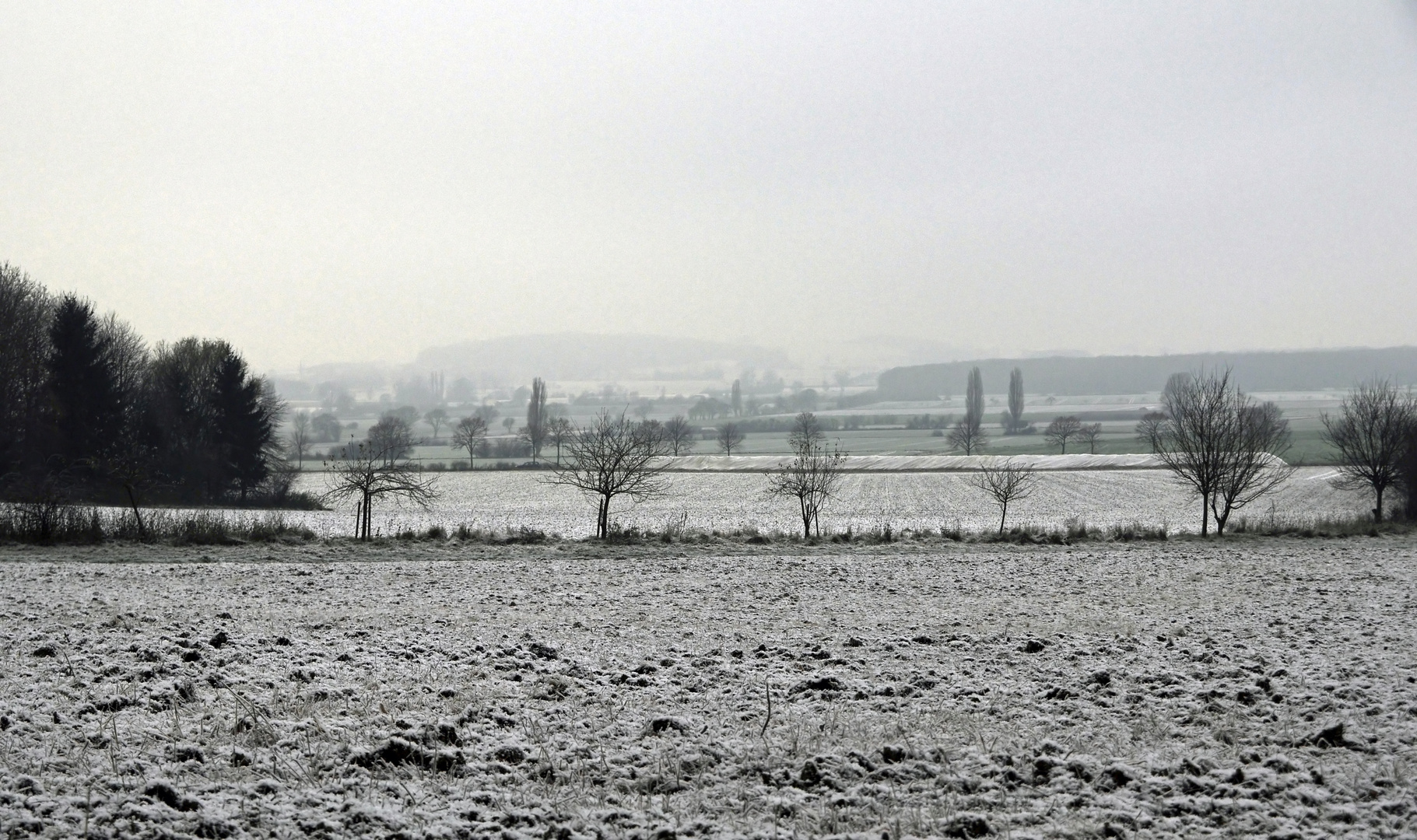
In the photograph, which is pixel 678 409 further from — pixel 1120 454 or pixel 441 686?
pixel 441 686

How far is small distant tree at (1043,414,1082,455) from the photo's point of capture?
111762 mm

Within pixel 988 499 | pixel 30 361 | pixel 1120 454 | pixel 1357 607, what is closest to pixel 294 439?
pixel 30 361

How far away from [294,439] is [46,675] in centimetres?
11196

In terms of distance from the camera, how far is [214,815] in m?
5.57

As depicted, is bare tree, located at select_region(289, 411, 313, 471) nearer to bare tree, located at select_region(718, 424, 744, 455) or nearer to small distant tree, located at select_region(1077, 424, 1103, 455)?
bare tree, located at select_region(718, 424, 744, 455)

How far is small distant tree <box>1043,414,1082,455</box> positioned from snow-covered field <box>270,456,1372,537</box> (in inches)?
1145

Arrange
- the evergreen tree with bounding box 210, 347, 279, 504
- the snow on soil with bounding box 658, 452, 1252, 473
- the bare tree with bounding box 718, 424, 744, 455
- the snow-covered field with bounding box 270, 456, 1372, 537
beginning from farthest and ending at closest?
the bare tree with bounding box 718, 424, 744, 455 < the snow on soil with bounding box 658, 452, 1252, 473 < the evergreen tree with bounding box 210, 347, 279, 504 < the snow-covered field with bounding box 270, 456, 1372, 537

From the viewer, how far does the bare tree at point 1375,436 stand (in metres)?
42.8

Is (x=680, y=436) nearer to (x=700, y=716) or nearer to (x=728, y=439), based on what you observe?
(x=728, y=439)

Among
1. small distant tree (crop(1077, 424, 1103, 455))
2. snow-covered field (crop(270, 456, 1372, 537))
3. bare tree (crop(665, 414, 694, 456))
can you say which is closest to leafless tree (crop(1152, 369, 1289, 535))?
snow-covered field (crop(270, 456, 1372, 537))

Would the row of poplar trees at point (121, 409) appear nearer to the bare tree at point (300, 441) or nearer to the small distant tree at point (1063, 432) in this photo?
the bare tree at point (300, 441)

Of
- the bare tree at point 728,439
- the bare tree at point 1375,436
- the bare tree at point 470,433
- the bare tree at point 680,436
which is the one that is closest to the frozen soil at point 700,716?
the bare tree at point 1375,436

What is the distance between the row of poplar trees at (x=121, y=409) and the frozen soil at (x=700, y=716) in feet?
118

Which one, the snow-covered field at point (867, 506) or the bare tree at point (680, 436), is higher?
the bare tree at point (680, 436)
